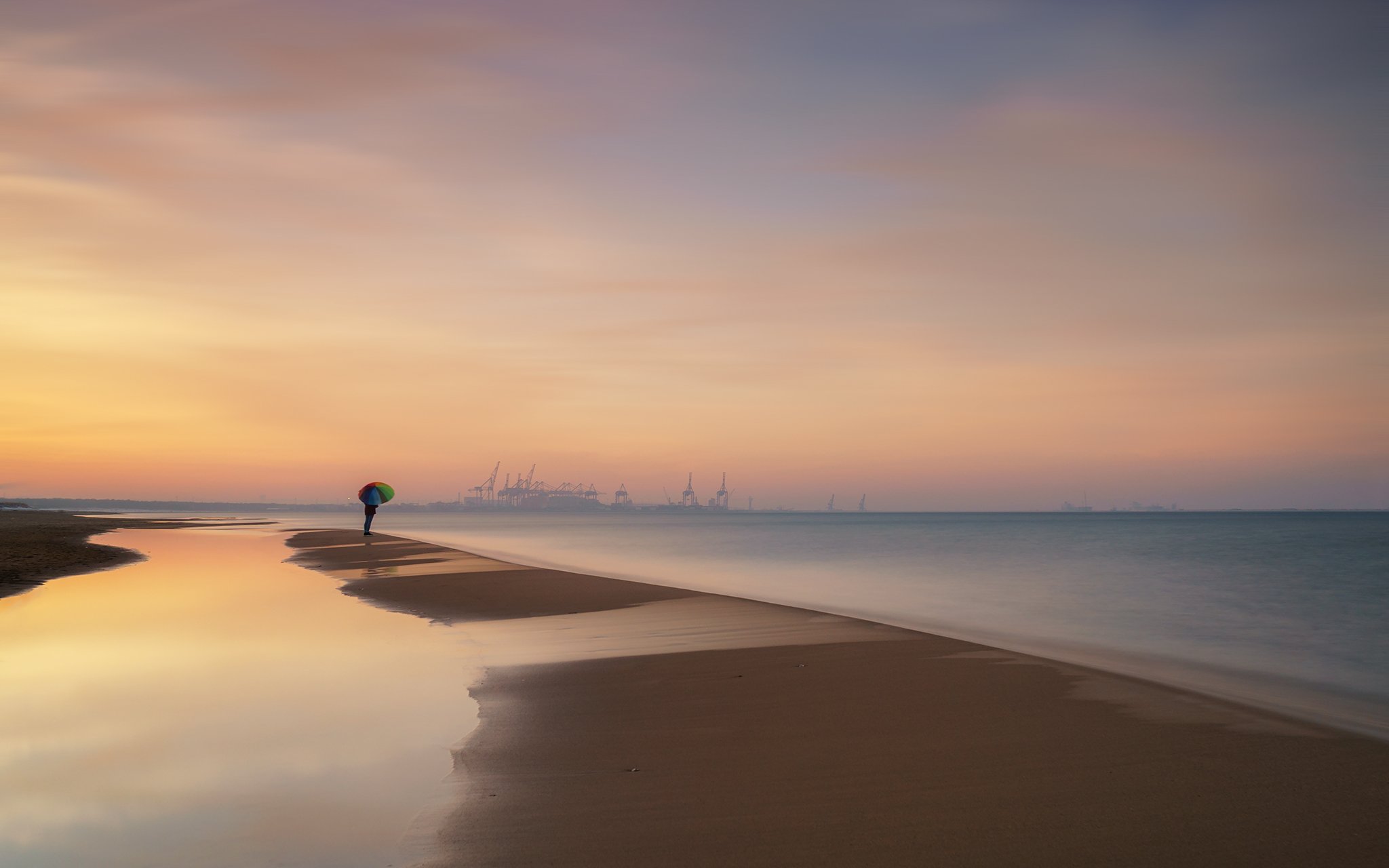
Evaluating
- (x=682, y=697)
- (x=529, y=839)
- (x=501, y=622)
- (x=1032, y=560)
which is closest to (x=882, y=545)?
(x=1032, y=560)

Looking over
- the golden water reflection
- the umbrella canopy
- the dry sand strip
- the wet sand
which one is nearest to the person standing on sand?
the umbrella canopy

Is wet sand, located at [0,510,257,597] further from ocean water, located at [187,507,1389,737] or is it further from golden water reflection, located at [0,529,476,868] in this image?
ocean water, located at [187,507,1389,737]

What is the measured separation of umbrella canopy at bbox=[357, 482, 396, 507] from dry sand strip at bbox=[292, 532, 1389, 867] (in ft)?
126

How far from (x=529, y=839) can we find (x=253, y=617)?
1337 cm

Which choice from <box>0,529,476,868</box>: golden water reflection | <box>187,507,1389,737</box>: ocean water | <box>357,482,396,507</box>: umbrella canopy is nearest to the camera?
<box>0,529,476,868</box>: golden water reflection

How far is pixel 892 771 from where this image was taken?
660 cm

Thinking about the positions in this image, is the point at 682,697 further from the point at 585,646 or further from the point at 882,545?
the point at 882,545

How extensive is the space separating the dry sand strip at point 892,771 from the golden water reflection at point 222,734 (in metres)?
0.65

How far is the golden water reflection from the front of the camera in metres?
5.41

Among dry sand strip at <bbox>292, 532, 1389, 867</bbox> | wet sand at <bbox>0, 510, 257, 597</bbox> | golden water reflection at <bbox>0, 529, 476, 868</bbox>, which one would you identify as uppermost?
dry sand strip at <bbox>292, 532, 1389, 867</bbox>

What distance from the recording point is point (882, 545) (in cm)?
6247

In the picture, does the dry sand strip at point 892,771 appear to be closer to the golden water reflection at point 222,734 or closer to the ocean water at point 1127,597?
the golden water reflection at point 222,734

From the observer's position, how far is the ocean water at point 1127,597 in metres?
14.0

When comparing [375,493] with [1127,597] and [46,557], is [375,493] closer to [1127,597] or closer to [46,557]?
[46,557]
